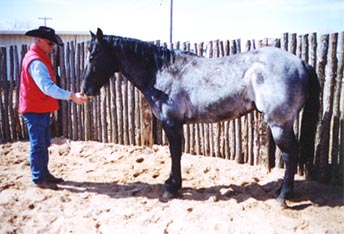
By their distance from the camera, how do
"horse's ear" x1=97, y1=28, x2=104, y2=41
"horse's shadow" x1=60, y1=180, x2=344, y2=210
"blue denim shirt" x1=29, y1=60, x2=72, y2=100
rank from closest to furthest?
"horse's shadow" x1=60, y1=180, x2=344, y2=210
"horse's ear" x1=97, y1=28, x2=104, y2=41
"blue denim shirt" x1=29, y1=60, x2=72, y2=100

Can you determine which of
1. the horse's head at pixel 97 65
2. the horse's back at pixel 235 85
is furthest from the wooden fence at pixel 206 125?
the horse's head at pixel 97 65

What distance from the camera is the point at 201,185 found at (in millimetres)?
4484

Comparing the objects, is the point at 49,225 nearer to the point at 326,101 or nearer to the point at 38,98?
the point at 38,98

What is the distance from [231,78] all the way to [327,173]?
1.94 meters

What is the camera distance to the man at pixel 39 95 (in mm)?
4219

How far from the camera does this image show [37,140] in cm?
447

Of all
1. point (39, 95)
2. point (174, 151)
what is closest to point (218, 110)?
point (174, 151)

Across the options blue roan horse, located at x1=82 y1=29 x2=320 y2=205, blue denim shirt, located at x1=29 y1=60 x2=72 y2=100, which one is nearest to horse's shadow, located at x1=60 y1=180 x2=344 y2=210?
blue roan horse, located at x1=82 y1=29 x2=320 y2=205

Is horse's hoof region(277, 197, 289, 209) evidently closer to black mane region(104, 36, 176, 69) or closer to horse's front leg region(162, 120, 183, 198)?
horse's front leg region(162, 120, 183, 198)

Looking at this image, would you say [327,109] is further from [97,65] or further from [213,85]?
[97,65]

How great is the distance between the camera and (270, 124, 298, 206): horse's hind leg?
354 centimetres

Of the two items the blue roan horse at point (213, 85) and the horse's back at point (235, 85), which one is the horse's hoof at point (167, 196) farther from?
the horse's back at point (235, 85)

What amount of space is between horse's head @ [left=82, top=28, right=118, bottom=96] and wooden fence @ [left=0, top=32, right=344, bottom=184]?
6.06 feet

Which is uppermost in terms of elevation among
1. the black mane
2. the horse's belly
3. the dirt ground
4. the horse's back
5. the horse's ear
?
the horse's ear
